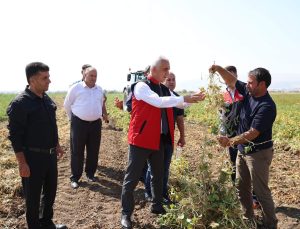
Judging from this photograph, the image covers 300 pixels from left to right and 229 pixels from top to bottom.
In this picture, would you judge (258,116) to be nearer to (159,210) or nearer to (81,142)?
(159,210)

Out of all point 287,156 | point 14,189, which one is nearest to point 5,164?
point 14,189

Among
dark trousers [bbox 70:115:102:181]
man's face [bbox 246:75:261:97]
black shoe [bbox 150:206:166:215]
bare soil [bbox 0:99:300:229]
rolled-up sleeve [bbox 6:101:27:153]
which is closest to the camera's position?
rolled-up sleeve [bbox 6:101:27:153]

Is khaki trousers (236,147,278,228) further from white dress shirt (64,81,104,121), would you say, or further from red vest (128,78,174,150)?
white dress shirt (64,81,104,121)

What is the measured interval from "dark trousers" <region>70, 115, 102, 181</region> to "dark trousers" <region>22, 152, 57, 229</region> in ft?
6.61

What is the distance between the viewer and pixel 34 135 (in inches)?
169

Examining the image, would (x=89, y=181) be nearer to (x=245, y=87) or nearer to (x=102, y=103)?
(x=102, y=103)

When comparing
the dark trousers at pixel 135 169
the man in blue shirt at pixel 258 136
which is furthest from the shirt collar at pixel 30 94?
the man in blue shirt at pixel 258 136

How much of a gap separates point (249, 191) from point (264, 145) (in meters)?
0.73

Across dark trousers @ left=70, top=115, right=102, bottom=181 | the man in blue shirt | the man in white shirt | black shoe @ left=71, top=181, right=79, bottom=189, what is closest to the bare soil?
black shoe @ left=71, top=181, right=79, bottom=189

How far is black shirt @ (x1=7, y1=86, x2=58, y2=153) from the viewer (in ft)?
13.6

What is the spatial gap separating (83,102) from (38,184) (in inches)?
96.0

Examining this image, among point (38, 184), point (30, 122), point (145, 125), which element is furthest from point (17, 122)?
point (145, 125)

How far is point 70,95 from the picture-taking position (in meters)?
6.63

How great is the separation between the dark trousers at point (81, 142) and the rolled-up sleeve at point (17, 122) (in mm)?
2458
